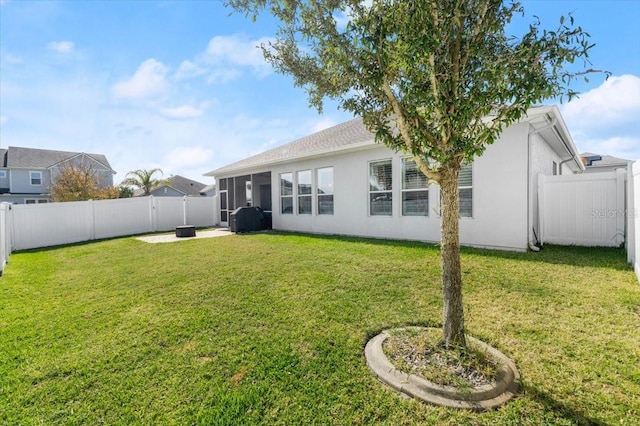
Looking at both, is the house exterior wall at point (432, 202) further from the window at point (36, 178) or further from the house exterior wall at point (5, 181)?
the house exterior wall at point (5, 181)

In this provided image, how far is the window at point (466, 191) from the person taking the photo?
7848mm

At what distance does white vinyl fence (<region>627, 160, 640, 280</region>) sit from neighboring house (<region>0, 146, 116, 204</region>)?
3390 cm

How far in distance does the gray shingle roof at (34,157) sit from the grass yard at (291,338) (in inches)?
1187

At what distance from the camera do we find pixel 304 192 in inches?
489

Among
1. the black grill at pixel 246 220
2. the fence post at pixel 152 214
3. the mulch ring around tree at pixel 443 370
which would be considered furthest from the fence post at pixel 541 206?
the fence post at pixel 152 214

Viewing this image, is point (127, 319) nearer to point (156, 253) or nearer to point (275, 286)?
point (275, 286)

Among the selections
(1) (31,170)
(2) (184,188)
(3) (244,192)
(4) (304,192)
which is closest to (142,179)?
(1) (31,170)

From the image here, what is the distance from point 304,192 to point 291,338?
9.44 metres

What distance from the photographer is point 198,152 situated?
27.4 m

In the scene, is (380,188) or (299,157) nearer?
(380,188)

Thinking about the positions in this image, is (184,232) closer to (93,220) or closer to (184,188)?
(93,220)

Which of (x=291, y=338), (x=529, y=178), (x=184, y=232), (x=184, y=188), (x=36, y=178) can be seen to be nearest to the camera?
(x=291, y=338)

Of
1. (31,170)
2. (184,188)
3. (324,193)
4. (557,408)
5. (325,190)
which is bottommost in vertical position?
(557,408)

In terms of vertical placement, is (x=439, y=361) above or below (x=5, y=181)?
below
